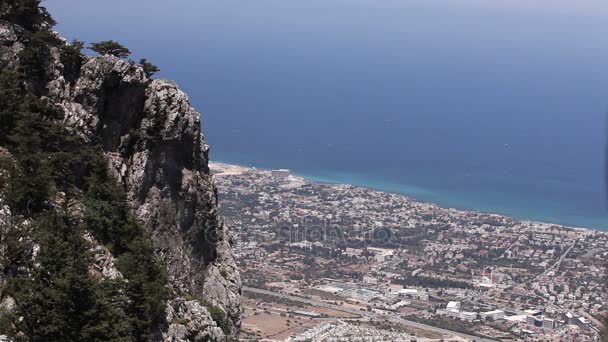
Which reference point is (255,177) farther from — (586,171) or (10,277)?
(10,277)

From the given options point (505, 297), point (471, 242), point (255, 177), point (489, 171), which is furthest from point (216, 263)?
point (489, 171)

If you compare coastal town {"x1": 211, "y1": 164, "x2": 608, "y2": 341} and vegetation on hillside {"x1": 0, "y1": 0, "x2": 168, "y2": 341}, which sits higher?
vegetation on hillside {"x1": 0, "y1": 0, "x2": 168, "y2": 341}

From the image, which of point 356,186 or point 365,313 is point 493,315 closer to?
point 365,313

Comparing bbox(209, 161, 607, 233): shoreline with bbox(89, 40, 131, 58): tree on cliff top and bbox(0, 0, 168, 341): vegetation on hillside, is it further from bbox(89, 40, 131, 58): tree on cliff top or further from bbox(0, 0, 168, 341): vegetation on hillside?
bbox(0, 0, 168, 341): vegetation on hillside

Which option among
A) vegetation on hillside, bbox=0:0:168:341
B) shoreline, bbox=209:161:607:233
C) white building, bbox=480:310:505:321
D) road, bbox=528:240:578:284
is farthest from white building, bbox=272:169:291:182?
vegetation on hillside, bbox=0:0:168:341

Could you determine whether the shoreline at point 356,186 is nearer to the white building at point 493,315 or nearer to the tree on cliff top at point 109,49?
the white building at point 493,315

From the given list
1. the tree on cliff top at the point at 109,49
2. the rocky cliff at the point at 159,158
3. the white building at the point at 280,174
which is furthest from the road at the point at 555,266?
the tree on cliff top at the point at 109,49

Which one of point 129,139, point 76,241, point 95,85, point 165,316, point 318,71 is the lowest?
point 165,316
